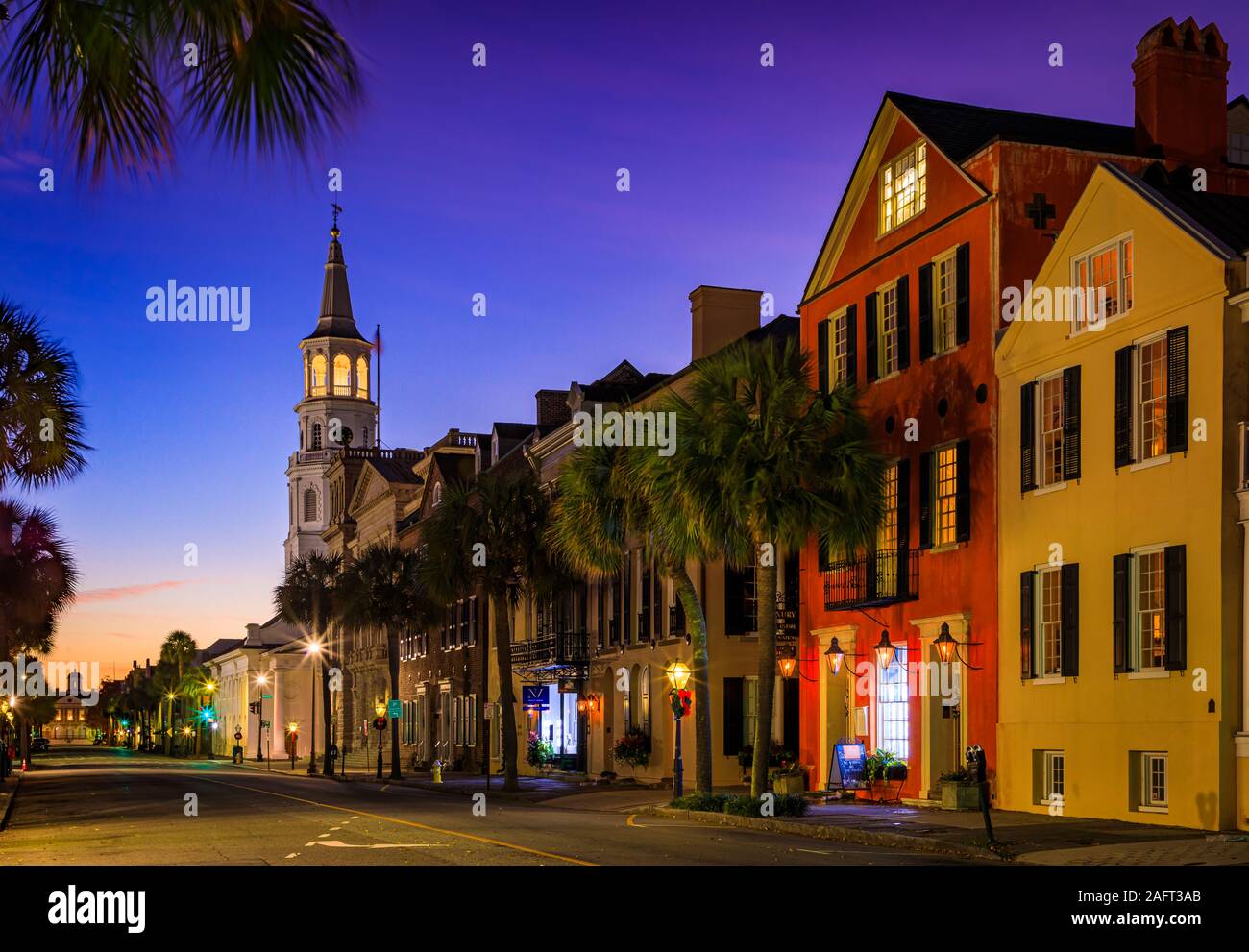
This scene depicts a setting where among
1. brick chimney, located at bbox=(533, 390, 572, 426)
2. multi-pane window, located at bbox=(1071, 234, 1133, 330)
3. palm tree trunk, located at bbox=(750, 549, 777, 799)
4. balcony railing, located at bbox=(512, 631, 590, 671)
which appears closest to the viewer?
multi-pane window, located at bbox=(1071, 234, 1133, 330)

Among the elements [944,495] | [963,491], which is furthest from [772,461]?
[944,495]

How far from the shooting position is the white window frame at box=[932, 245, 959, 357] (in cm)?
3127

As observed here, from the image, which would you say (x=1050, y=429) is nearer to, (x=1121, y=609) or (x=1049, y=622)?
(x=1049, y=622)

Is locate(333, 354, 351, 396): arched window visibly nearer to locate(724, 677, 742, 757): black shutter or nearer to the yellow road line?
the yellow road line

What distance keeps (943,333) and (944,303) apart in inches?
25.2

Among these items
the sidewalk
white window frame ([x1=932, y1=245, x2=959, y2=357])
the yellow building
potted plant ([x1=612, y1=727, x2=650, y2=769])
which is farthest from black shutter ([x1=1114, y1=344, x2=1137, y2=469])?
potted plant ([x1=612, y1=727, x2=650, y2=769])

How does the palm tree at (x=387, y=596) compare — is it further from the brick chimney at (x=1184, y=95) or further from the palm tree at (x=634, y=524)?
the brick chimney at (x=1184, y=95)

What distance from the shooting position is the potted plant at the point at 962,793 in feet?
92.9

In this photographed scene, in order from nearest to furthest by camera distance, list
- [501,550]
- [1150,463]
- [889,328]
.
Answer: [1150,463] < [889,328] < [501,550]

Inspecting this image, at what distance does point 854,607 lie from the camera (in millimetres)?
33812

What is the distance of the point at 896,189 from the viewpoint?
34.2 meters

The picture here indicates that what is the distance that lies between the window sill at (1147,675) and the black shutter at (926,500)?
22.9 ft

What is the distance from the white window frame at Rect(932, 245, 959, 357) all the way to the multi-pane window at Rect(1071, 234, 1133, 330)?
3.96 meters
